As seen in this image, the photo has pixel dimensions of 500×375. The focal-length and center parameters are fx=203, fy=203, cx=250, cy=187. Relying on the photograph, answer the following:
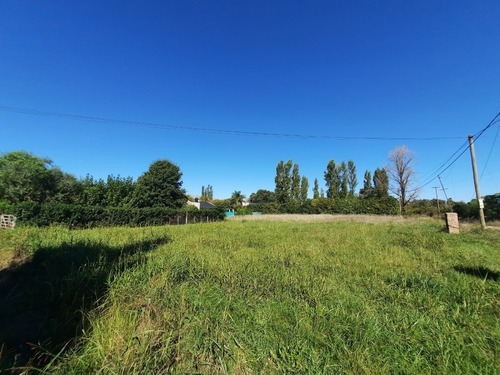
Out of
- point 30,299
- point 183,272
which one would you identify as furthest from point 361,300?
point 30,299

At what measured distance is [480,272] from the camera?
4.10 meters

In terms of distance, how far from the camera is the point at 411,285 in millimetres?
3385

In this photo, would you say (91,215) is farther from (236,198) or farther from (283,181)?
(236,198)

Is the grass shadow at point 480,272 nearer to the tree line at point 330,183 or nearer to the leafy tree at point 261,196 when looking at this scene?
the tree line at point 330,183

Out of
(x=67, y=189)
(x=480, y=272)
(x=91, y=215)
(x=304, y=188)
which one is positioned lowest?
(x=480, y=272)

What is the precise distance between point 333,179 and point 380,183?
323 inches

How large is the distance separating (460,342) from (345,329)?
3.54 ft

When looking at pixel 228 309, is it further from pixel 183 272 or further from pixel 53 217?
pixel 53 217

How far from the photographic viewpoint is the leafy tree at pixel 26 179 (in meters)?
19.6

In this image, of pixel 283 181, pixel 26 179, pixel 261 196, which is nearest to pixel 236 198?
pixel 261 196

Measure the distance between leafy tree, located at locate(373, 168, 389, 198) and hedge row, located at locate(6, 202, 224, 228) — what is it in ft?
107

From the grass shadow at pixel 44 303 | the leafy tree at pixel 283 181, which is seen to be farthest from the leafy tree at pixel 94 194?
the leafy tree at pixel 283 181

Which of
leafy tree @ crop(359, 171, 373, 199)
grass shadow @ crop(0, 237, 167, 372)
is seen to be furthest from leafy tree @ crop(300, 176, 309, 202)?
grass shadow @ crop(0, 237, 167, 372)

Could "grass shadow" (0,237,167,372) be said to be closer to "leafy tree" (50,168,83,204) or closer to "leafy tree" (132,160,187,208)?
"leafy tree" (132,160,187,208)
